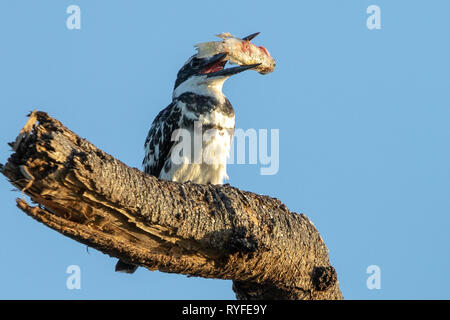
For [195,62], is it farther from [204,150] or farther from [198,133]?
[204,150]

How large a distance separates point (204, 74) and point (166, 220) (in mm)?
3676

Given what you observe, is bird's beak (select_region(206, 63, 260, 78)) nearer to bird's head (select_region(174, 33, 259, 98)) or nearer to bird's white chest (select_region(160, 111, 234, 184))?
bird's head (select_region(174, 33, 259, 98))

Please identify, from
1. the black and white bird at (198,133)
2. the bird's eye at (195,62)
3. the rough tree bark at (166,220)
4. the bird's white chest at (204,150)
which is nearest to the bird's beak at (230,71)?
the black and white bird at (198,133)

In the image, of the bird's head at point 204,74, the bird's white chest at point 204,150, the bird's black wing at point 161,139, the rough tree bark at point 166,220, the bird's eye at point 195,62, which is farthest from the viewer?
the bird's eye at point 195,62

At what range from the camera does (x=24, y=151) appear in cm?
269

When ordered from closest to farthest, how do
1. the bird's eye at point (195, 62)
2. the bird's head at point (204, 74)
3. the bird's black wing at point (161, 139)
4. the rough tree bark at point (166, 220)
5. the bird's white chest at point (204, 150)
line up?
the rough tree bark at point (166, 220) < the bird's white chest at point (204, 150) < the bird's black wing at point (161, 139) < the bird's head at point (204, 74) < the bird's eye at point (195, 62)

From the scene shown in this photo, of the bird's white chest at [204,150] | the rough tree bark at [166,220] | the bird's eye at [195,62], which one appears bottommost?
the rough tree bark at [166,220]

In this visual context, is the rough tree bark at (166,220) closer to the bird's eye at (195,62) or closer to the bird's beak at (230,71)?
the bird's beak at (230,71)

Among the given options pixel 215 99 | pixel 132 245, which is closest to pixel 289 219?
pixel 132 245

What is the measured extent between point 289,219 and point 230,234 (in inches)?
26.6

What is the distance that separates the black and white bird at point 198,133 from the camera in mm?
6262

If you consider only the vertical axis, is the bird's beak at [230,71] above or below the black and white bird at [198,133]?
above
